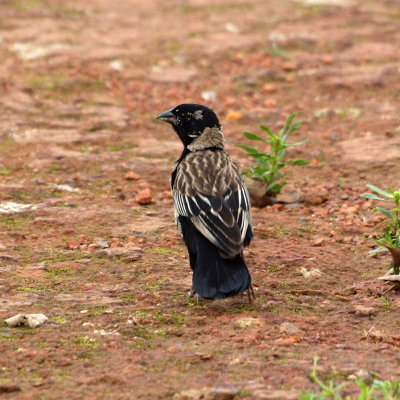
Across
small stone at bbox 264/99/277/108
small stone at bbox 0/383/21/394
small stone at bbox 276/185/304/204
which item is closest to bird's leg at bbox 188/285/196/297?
small stone at bbox 0/383/21/394

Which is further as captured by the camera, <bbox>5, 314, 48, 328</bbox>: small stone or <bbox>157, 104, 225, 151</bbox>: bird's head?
<bbox>157, 104, 225, 151</bbox>: bird's head

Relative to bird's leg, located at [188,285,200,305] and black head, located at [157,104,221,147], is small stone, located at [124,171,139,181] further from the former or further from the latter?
Answer: bird's leg, located at [188,285,200,305]

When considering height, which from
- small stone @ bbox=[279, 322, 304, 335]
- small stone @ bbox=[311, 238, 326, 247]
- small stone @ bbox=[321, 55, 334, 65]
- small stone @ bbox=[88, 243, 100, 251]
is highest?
small stone @ bbox=[321, 55, 334, 65]

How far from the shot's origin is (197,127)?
6.52 m

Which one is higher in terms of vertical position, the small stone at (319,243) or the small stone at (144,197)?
the small stone at (144,197)

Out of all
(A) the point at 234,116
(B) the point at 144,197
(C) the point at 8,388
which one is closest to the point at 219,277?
(C) the point at 8,388

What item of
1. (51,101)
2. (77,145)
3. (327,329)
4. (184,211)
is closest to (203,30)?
(51,101)

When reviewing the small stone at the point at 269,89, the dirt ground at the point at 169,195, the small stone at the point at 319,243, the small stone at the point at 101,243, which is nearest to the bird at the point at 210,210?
the dirt ground at the point at 169,195

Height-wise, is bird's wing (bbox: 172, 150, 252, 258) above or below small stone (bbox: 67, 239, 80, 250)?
above

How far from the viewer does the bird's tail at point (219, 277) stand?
493cm

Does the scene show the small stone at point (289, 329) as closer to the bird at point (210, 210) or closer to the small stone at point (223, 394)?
the bird at point (210, 210)

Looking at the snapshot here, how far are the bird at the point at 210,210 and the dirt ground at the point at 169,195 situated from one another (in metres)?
0.22

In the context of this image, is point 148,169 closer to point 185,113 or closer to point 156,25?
point 185,113

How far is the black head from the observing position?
257 inches
